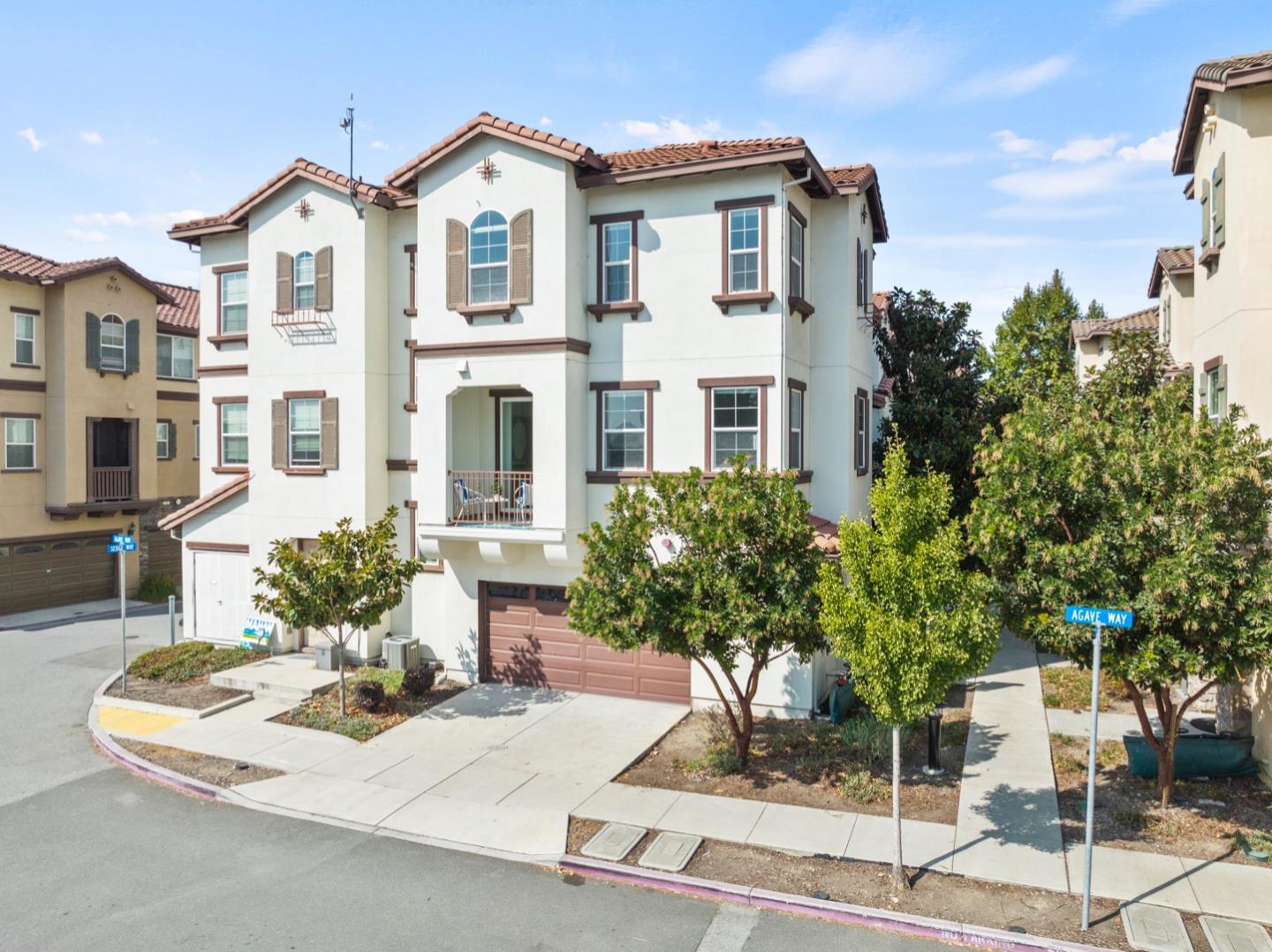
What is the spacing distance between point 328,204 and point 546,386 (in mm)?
7105

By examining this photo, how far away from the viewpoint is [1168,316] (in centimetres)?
2375

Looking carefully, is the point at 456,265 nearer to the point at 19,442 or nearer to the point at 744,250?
the point at 744,250

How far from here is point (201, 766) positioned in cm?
1402

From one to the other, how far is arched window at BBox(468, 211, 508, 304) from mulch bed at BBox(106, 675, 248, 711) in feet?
30.5

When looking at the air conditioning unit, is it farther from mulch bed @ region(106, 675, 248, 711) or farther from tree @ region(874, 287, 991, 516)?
tree @ region(874, 287, 991, 516)

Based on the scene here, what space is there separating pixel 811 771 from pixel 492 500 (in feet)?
26.5

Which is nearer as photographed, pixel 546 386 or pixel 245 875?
pixel 245 875

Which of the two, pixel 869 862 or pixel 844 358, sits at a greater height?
pixel 844 358

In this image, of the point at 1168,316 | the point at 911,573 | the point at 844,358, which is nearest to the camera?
the point at 911,573

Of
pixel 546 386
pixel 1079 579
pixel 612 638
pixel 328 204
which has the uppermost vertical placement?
pixel 328 204

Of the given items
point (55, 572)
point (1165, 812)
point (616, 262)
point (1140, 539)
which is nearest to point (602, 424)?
point (616, 262)

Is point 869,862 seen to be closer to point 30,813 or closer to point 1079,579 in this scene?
point 1079,579

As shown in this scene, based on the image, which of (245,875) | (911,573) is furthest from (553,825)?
(911,573)

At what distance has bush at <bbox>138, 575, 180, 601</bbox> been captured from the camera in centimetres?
2897
